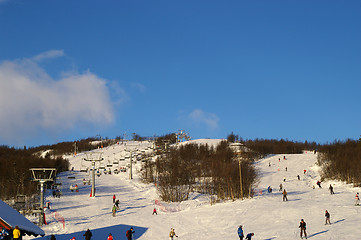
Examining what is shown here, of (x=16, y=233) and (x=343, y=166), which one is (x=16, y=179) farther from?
(x=343, y=166)

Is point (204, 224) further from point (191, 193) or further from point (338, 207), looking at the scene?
point (191, 193)

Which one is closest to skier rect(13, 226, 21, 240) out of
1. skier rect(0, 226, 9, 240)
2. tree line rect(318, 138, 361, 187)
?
skier rect(0, 226, 9, 240)

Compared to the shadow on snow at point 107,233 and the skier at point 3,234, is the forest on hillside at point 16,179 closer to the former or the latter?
the shadow on snow at point 107,233

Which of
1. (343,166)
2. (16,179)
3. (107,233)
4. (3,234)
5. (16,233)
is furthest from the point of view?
(343,166)

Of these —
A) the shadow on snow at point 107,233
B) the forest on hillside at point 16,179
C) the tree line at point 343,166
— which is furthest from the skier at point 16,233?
the tree line at point 343,166

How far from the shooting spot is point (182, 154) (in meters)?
96.4

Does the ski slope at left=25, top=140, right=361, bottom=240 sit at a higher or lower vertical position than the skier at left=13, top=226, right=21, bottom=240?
Answer: lower

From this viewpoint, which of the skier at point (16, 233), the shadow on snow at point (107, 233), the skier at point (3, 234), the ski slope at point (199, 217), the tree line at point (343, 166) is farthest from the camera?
the tree line at point (343, 166)

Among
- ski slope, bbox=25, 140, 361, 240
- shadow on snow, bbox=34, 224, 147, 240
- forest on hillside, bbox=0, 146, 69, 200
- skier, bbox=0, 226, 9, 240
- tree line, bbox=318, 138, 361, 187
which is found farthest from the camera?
tree line, bbox=318, 138, 361, 187

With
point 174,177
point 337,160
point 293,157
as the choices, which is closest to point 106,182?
point 174,177

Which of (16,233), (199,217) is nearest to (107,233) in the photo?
(199,217)

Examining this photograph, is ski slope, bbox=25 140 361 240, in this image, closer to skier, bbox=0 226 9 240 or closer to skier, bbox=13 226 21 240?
skier, bbox=0 226 9 240

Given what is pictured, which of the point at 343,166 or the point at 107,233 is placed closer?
the point at 107,233

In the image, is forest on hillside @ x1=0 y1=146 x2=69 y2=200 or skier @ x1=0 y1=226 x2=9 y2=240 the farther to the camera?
forest on hillside @ x1=0 y1=146 x2=69 y2=200
